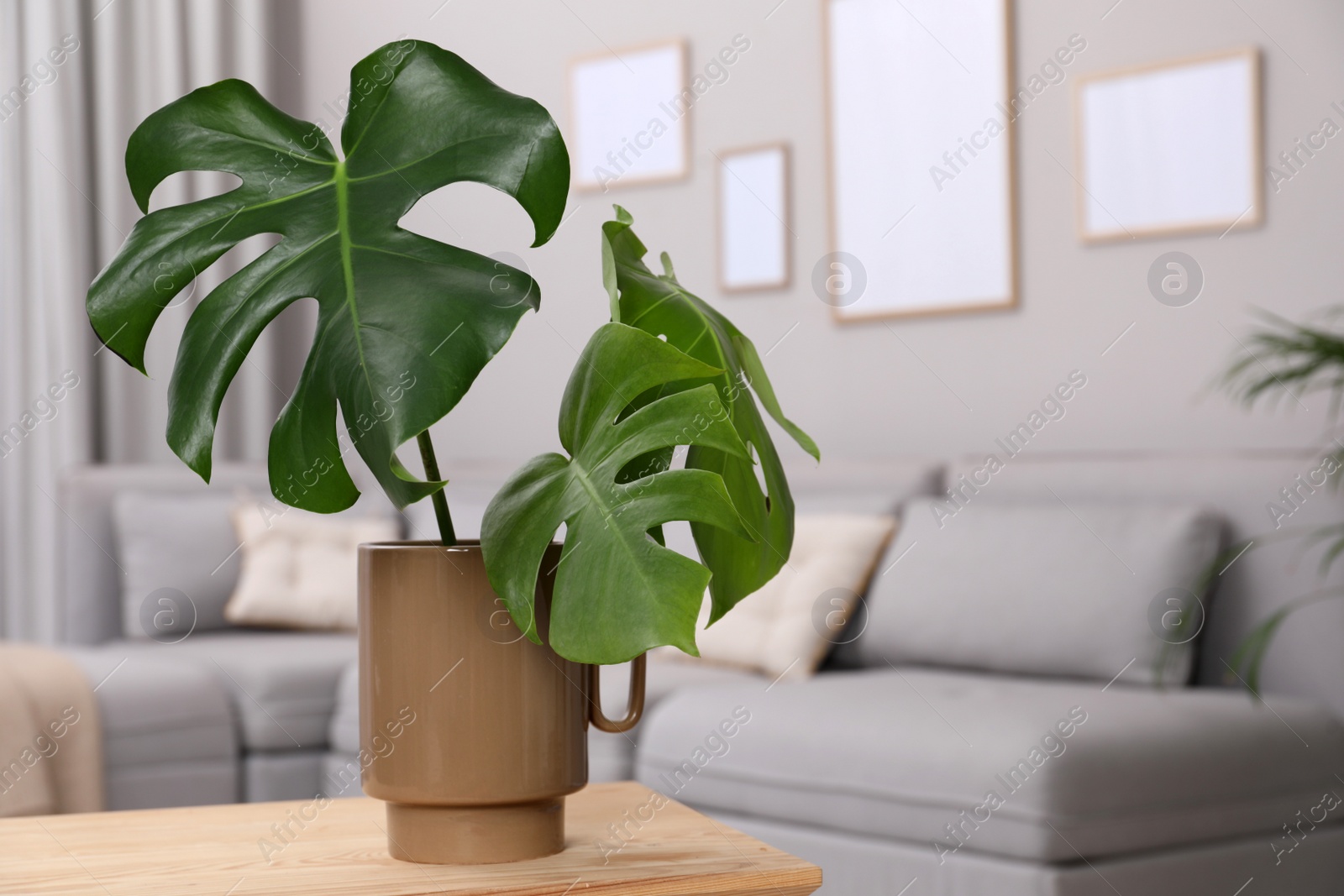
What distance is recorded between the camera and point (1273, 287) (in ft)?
9.25

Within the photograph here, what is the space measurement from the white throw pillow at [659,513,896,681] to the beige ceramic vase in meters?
1.66

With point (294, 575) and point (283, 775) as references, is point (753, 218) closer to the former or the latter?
point (294, 575)

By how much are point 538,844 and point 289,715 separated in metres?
2.05

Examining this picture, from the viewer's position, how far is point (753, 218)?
3643 millimetres

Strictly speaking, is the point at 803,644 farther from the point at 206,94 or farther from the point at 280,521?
the point at 206,94

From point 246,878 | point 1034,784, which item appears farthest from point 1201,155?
point 246,878

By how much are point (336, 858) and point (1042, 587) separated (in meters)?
1.74

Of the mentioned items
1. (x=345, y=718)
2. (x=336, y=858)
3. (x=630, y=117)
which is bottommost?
(x=345, y=718)

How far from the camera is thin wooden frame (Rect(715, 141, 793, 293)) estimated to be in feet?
11.8

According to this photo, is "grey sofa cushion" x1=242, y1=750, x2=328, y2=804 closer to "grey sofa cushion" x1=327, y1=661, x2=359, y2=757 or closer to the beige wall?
"grey sofa cushion" x1=327, y1=661, x2=359, y2=757

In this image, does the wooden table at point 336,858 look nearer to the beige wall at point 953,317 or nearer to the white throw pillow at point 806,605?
the white throw pillow at point 806,605

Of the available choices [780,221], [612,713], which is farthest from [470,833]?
[780,221]

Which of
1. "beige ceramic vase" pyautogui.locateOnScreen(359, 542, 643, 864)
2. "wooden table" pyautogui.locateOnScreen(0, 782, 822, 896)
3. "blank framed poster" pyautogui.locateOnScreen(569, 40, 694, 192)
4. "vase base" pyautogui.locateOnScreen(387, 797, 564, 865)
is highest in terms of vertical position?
"blank framed poster" pyautogui.locateOnScreen(569, 40, 694, 192)

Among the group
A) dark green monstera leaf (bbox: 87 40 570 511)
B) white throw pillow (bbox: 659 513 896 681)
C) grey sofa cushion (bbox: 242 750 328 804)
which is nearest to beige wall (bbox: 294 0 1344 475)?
white throw pillow (bbox: 659 513 896 681)
